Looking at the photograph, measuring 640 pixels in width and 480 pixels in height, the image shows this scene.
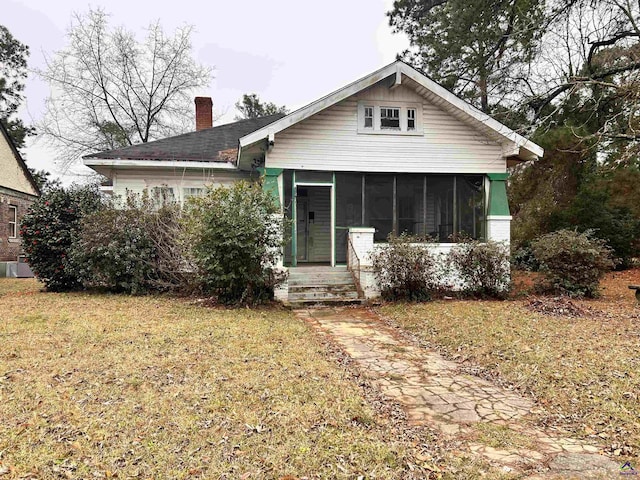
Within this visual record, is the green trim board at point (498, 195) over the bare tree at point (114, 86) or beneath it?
beneath

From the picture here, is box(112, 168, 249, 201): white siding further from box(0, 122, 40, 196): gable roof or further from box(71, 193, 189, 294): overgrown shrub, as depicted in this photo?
box(0, 122, 40, 196): gable roof

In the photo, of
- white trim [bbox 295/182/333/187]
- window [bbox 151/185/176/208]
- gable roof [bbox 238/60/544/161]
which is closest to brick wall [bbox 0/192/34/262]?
window [bbox 151/185/176/208]

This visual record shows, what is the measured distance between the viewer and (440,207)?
12.3 meters

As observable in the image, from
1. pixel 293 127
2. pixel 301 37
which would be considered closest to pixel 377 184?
pixel 293 127

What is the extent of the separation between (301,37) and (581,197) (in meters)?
14.2

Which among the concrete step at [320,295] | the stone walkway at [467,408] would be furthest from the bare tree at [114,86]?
the stone walkway at [467,408]

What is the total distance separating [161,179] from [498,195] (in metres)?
10.0

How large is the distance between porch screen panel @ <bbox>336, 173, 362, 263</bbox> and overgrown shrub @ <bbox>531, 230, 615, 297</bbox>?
4.83 metres

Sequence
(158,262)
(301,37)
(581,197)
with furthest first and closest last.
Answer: (301,37) → (581,197) → (158,262)

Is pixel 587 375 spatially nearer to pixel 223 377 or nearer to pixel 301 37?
pixel 223 377

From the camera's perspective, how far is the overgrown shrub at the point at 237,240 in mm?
8852

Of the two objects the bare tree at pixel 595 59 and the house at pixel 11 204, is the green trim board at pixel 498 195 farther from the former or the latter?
the house at pixel 11 204

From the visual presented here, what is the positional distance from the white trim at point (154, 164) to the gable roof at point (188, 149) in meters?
0.10

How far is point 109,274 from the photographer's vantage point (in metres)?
10.4
